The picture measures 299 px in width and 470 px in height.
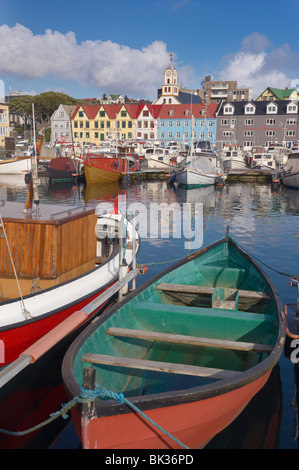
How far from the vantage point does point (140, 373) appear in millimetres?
8938

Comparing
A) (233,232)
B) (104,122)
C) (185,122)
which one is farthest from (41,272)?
(104,122)

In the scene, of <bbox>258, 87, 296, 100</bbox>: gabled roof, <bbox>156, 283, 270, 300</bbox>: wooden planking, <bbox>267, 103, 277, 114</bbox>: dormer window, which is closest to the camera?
<bbox>156, 283, 270, 300</bbox>: wooden planking

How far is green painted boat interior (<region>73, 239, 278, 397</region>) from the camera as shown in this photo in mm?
8438

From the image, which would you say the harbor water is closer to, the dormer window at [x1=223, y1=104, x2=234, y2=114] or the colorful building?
the colorful building

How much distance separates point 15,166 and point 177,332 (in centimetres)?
5744

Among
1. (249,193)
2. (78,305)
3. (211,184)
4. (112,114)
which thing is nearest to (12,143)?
(112,114)

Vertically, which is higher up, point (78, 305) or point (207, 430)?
point (78, 305)

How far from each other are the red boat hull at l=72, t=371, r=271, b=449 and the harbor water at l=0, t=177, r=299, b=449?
1.36 meters

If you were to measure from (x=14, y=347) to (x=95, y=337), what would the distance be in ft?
8.34

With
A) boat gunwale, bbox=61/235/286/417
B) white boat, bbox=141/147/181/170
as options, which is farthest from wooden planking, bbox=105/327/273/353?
white boat, bbox=141/147/181/170

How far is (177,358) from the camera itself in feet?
31.9
